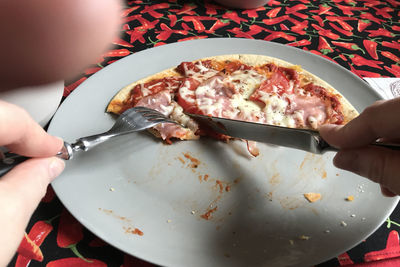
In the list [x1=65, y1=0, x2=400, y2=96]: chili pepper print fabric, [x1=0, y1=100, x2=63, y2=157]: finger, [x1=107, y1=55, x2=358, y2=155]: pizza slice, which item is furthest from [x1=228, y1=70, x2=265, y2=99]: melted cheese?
[x1=0, y1=100, x2=63, y2=157]: finger

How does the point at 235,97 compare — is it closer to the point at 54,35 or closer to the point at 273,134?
the point at 273,134

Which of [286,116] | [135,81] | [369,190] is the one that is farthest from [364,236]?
[135,81]

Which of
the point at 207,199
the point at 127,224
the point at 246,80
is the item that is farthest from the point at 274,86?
the point at 127,224

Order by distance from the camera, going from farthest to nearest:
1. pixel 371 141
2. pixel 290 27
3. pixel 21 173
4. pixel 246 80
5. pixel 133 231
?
1. pixel 290 27
2. pixel 246 80
3. pixel 133 231
4. pixel 371 141
5. pixel 21 173

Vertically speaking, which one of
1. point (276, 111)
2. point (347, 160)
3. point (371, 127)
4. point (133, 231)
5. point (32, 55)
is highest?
point (32, 55)

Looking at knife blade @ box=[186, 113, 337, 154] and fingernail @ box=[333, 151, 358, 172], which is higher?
fingernail @ box=[333, 151, 358, 172]

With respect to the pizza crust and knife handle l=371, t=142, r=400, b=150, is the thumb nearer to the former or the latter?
the pizza crust
